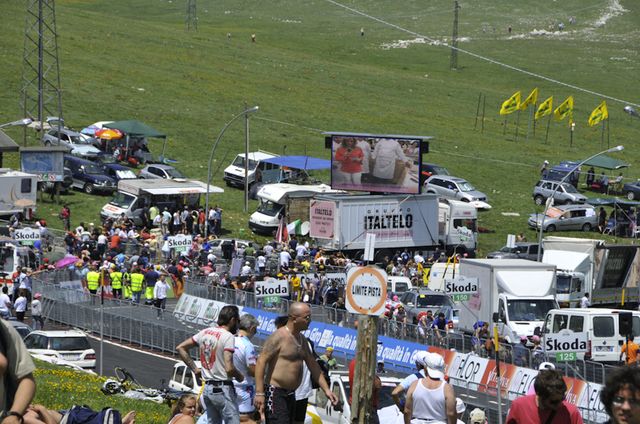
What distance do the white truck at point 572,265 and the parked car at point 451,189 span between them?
22.1 m

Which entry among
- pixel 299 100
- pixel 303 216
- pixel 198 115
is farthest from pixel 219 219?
pixel 299 100

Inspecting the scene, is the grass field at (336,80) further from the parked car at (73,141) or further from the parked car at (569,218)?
the parked car at (73,141)

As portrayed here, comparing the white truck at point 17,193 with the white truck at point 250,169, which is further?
the white truck at point 250,169

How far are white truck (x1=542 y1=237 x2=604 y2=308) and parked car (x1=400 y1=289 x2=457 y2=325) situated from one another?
439cm

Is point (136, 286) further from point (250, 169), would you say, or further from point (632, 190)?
point (632, 190)

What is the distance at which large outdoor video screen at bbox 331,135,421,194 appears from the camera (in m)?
56.8

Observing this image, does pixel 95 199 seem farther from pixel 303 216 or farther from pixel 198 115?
pixel 198 115

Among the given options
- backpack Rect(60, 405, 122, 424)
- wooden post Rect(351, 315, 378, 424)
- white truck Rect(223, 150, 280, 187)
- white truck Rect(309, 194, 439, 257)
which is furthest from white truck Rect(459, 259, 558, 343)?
white truck Rect(223, 150, 280, 187)

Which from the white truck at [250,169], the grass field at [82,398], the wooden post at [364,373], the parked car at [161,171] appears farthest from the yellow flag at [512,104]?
the wooden post at [364,373]

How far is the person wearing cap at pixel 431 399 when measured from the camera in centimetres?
1165

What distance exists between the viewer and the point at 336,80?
364 feet

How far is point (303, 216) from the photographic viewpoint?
55.8 meters

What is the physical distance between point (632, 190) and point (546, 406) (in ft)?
216

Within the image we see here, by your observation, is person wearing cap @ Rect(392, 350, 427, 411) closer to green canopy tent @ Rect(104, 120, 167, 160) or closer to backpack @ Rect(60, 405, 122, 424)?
backpack @ Rect(60, 405, 122, 424)
